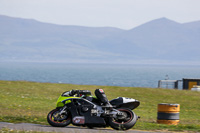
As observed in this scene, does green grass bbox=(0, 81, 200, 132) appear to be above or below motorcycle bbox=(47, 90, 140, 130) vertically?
below

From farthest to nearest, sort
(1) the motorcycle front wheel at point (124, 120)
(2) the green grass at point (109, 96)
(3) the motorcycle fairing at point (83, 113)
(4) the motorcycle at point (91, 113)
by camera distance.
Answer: (2) the green grass at point (109, 96) → (3) the motorcycle fairing at point (83, 113) → (4) the motorcycle at point (91, 113) → (1) the motorcycle front wheel at point (124, 120)

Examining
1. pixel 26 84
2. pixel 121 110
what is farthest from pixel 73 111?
pixel 26 84

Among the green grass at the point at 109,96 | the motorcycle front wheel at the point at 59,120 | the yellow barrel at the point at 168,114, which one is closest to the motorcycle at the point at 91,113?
the motorcycle front wheel at the point at 59,120

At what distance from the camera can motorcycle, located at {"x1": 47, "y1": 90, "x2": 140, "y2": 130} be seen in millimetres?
13586

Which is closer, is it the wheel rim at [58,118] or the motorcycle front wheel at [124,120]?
the motorcycle front wheel at [124,120]

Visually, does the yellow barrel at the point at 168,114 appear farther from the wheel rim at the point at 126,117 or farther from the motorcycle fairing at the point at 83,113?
the motorcycle fairing at the point at 83,113

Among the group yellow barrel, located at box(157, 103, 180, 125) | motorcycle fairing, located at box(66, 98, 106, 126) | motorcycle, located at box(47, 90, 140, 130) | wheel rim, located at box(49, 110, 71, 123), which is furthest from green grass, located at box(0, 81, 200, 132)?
motorcycle fairing, located at box(66, 98, 106, 126)

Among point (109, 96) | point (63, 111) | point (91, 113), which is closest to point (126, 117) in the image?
point (91, 113)

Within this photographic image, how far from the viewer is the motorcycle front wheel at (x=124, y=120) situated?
1342cm

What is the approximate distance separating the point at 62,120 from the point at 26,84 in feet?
81.8

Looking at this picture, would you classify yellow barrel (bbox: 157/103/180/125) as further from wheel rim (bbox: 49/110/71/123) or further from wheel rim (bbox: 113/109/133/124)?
wheel rim (bbox: 49/110/71/123)

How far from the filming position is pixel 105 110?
13.8m

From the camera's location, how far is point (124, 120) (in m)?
13.6

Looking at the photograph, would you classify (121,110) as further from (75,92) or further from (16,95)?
(16,95)
